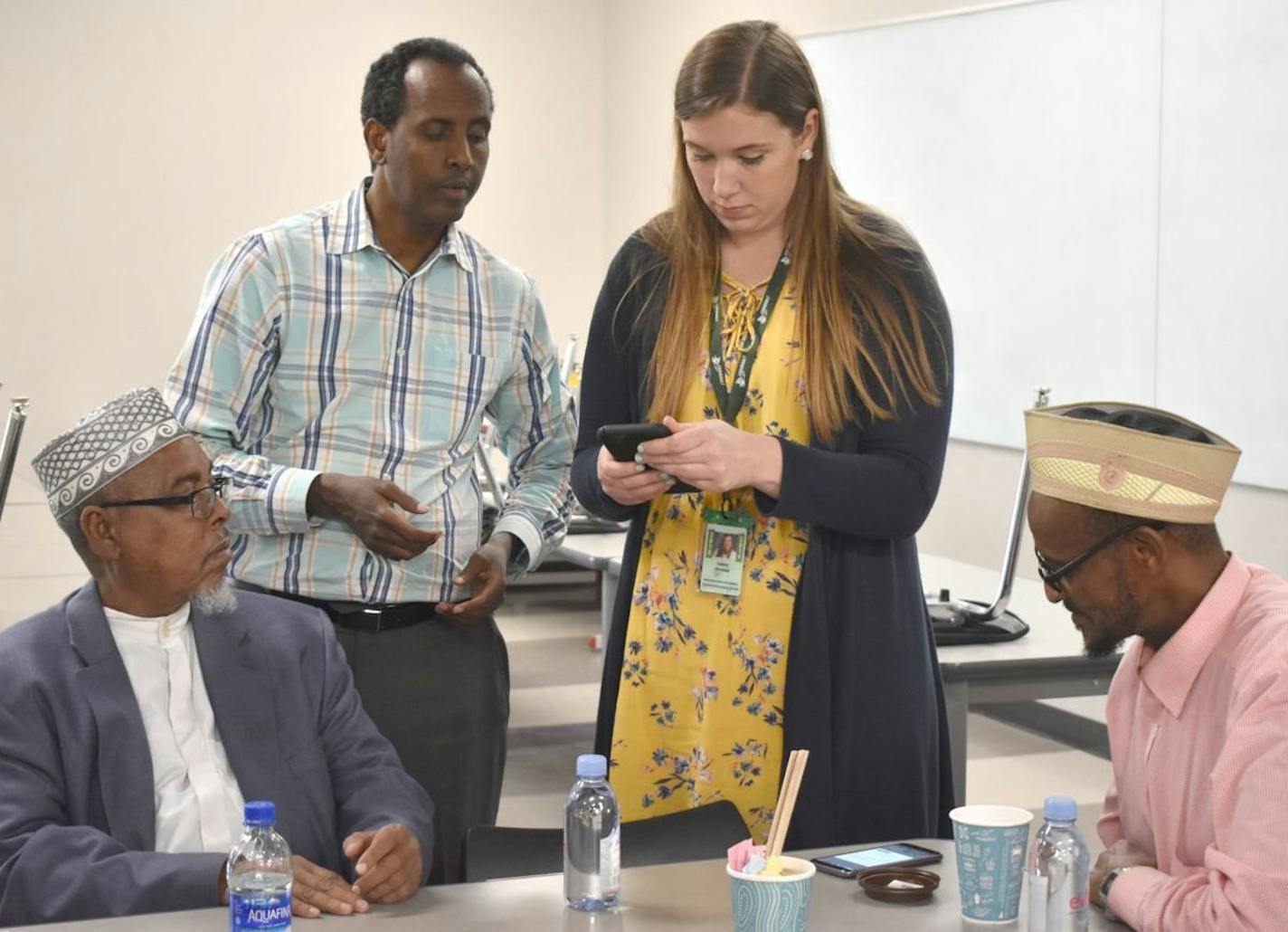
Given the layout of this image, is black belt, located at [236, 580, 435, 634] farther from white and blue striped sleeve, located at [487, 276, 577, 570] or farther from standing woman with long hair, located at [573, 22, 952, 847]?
standing woman with long hair, located at [573, 22, 952, 847]

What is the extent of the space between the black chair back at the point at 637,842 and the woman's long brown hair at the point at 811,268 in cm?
59

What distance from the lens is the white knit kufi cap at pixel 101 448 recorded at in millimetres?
2248

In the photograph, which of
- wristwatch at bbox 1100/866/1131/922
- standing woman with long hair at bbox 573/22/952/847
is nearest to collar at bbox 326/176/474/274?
standing woman with long hair at bbox 573/22/952/847

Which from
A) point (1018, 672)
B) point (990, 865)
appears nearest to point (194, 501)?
point (990, 865)

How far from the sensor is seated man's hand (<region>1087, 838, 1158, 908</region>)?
1.85 metres

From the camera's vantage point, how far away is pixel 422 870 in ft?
6.88

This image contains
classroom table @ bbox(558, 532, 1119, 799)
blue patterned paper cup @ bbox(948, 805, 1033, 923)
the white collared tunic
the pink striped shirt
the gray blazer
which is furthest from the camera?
classroom table @ bbox(558, 532, 1119, 799)

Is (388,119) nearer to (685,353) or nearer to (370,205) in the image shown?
(370,205)

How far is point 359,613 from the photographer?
9.02 feet

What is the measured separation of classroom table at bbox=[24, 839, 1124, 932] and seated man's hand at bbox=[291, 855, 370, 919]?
0.02m

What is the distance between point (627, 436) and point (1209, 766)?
Answer: 36.5 inches

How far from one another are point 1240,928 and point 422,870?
1.01 m

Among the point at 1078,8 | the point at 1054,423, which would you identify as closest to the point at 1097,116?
the point at 1078,8

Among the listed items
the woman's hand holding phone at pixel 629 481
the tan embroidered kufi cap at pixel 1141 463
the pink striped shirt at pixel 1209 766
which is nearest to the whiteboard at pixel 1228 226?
the woman's hand holding phone at pixel 629 481
